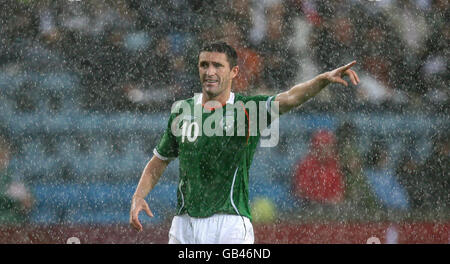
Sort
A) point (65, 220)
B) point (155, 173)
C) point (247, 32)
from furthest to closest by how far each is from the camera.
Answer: point (247, 32)
point (65, 220)
point (155, 173)

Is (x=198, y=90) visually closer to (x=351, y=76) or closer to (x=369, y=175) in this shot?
(x=369, y=175)

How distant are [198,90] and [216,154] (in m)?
3.63

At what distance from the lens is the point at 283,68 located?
7.58m

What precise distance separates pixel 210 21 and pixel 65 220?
273cm

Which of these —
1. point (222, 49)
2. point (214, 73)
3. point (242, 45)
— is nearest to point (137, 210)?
point (214, 73)

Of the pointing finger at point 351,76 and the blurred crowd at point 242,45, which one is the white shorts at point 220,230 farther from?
the blurred crowd at point 242,45

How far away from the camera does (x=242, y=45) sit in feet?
25.2

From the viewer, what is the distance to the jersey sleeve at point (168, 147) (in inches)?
164

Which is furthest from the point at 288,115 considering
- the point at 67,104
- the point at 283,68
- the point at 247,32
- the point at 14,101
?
the point at 14,101

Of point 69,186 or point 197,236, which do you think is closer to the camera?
point 197,236

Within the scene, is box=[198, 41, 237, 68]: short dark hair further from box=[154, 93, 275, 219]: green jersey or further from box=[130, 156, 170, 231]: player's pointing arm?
box=[130, 156, 170, 231]: player's pointing arm

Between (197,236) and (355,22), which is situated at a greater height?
(355,22)

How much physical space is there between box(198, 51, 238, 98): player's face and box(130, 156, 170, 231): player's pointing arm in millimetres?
543

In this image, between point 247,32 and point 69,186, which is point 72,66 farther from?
point 247,32
